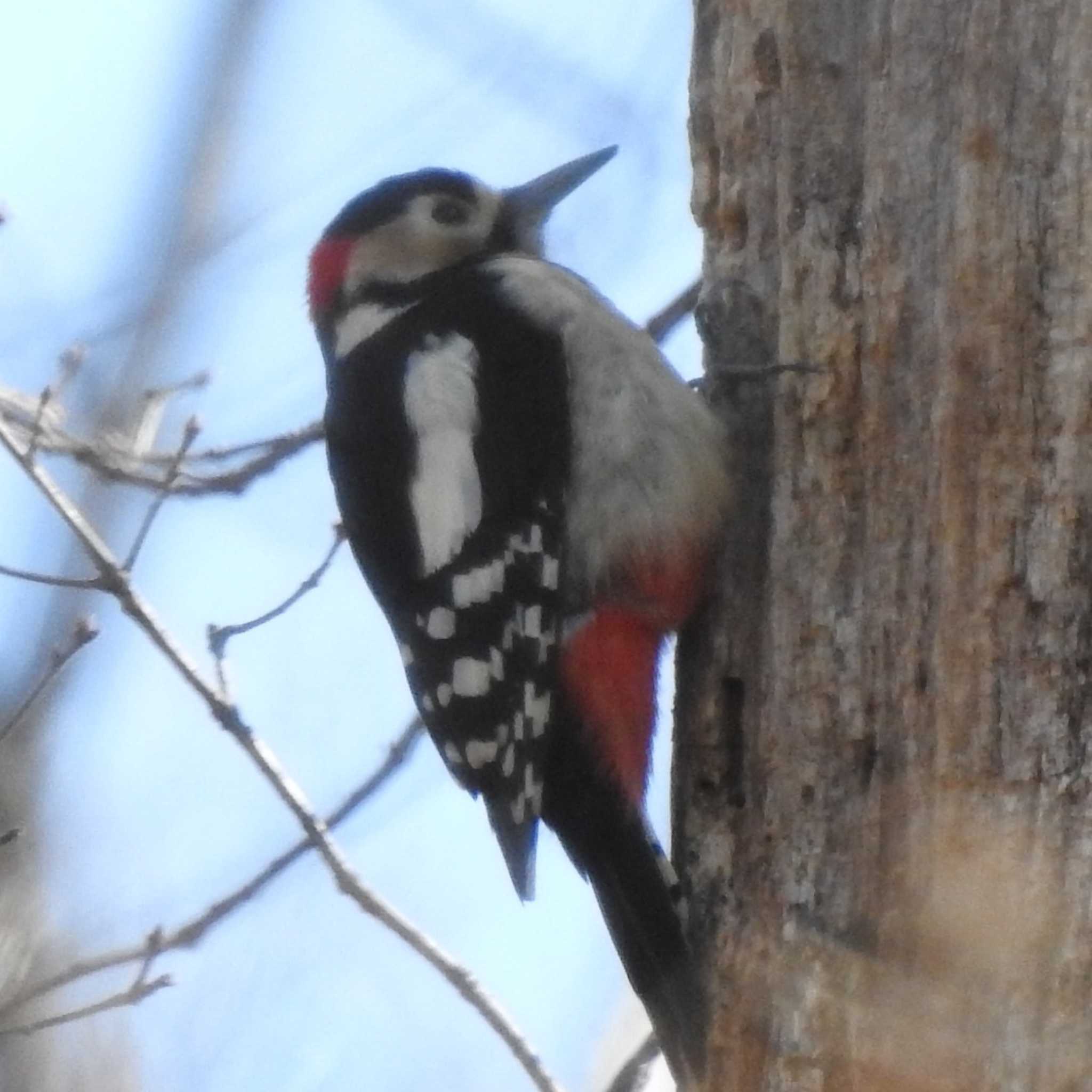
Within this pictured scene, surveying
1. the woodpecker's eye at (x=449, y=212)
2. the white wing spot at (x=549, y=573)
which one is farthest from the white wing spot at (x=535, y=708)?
the woodpecker's eye at (x=449, y=212)

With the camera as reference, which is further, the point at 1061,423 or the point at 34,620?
the point at 34,620

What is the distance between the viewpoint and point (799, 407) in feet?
7.52

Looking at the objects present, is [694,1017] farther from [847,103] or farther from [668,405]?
[847,103]

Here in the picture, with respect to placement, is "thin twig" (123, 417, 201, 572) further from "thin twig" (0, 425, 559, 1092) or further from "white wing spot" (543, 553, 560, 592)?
"white wing spot" (543, 553, 560, 592)

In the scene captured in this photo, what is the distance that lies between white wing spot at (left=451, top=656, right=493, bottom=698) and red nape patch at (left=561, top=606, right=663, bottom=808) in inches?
4.6

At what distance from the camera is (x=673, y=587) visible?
8.18ft

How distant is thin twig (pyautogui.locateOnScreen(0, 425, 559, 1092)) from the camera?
246cm

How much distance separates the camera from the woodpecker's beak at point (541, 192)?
11.0 ft

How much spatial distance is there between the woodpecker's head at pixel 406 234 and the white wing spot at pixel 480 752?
993 mm

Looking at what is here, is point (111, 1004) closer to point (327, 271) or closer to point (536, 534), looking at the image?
point (536, 534)

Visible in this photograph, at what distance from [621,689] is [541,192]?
1.20 meters

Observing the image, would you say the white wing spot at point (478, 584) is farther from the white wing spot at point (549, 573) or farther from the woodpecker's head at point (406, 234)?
the woodpecker's head at point (406, 234)

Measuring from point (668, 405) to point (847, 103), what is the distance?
0.53 meters

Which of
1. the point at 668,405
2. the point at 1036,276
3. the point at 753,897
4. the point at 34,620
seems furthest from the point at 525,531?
the point at 34,620
